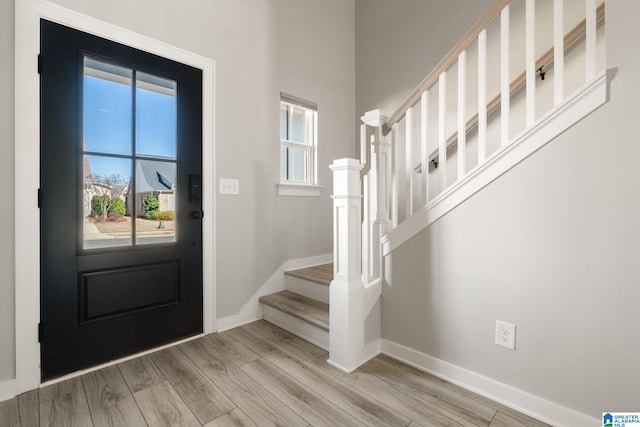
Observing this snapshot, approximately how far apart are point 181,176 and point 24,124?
856 mm

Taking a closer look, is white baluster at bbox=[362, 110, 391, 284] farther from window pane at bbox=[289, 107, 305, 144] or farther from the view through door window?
the view through door window

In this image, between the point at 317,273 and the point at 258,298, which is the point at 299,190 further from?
the point at 258,298

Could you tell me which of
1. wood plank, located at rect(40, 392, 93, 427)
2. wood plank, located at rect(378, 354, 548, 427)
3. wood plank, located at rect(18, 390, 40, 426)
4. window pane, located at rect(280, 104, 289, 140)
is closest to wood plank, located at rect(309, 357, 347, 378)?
wood plank, located at rect(378, 354, 548, 427)

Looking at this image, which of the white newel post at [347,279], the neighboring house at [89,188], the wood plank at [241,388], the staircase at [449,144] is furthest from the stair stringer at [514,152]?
the neighboring house at [89,188]

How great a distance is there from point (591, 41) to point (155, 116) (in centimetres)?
250

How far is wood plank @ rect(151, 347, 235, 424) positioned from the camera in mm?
1494

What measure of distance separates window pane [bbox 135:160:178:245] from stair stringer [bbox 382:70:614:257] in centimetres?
161

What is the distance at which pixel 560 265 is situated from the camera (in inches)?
54.1

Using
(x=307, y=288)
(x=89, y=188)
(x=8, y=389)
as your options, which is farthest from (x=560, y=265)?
(x=8, y=389)

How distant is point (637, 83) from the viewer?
1.19 metres

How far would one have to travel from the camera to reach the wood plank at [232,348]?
1973mm

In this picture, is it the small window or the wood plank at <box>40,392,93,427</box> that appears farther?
the small window

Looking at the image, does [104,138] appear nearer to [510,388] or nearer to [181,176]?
[181,176]

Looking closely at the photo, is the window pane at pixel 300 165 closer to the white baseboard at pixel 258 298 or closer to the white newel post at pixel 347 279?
the white baseboard at pixel 258 298
